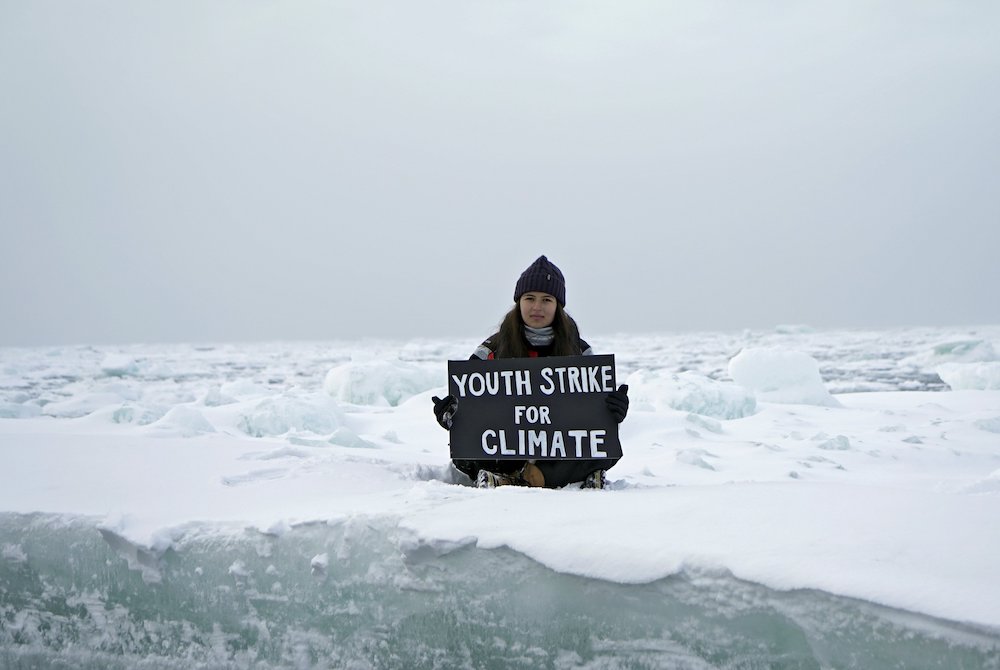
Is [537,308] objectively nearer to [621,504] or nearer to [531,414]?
[531,414]

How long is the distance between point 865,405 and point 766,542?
7.43 meters

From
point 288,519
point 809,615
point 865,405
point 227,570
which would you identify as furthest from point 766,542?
point 865,405

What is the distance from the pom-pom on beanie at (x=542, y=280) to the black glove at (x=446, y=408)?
54 cm

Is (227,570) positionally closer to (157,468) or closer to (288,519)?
(288,519)

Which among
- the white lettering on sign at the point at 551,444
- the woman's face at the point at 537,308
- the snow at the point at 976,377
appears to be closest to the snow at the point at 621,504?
the white lettering on sign at the point at 551,444

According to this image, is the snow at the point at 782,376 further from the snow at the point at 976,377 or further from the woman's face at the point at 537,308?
the woman's face at the point at 537,308

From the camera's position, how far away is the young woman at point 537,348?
8.54 ft

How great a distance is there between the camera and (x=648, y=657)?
1.60m

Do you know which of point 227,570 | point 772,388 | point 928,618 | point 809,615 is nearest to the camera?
point 928,618

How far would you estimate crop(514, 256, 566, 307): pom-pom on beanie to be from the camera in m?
2.71

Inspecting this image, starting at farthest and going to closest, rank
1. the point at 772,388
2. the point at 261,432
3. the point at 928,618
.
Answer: the point at 772,388 → the point at 261,432 → the point at 928,618

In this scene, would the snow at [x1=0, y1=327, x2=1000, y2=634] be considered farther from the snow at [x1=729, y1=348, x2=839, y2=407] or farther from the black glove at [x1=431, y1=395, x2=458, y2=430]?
the snow at [x1=729, y1=348, x2=839, y2=407]

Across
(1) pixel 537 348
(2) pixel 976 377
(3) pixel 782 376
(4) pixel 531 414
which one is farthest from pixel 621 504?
(2) pixel 976 377

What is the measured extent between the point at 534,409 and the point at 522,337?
368 mm
